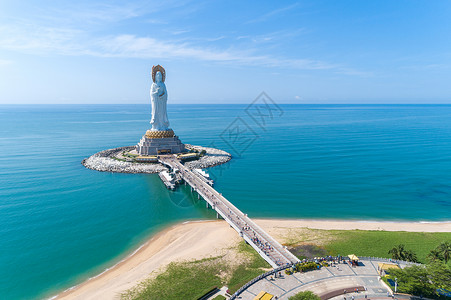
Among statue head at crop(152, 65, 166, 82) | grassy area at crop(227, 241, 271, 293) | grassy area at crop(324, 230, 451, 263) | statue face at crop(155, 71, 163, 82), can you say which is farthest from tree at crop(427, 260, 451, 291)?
statue head at crop(152, 65, 166, 82)

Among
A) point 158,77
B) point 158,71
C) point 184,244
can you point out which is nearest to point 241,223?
point 184,244

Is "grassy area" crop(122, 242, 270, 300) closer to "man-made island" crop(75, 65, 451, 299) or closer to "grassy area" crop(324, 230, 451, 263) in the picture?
"man-made island" crop(75, 65, 451, 299)

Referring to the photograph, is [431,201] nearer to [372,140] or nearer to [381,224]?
[381,224]

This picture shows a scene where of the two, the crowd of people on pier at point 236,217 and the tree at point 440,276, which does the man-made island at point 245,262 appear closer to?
the crowd of people on pier at point 236,217

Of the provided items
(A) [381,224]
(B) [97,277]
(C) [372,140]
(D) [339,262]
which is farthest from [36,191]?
(C) [372,140]

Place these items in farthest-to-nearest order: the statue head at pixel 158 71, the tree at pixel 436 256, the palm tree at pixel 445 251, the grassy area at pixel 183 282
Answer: the statue head at pixel 158 71
the tree at pixel 436 256
the palm tree at pixel 445 251
the grassy area at pixel 183 282

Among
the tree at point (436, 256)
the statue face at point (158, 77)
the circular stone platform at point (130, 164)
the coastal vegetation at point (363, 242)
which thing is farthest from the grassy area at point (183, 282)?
the statue face at point (158, 77)

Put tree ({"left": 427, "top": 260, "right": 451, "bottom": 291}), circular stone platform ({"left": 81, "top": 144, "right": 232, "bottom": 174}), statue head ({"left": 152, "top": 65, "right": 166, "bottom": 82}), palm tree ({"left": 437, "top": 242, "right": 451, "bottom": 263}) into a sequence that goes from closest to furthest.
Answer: tree ({"left": 427, "top": 260, "right": 451, "bottom": 291}), palm tree ({"left": 437, "top": 242, "right": 451, "bottom": 263}), circular stone platform ({"left": 81, "top": 144, "right": 232, "bottom": 174}), statue head ({"left": 152, "top": 65, "right": 166, "bottom": 82})
